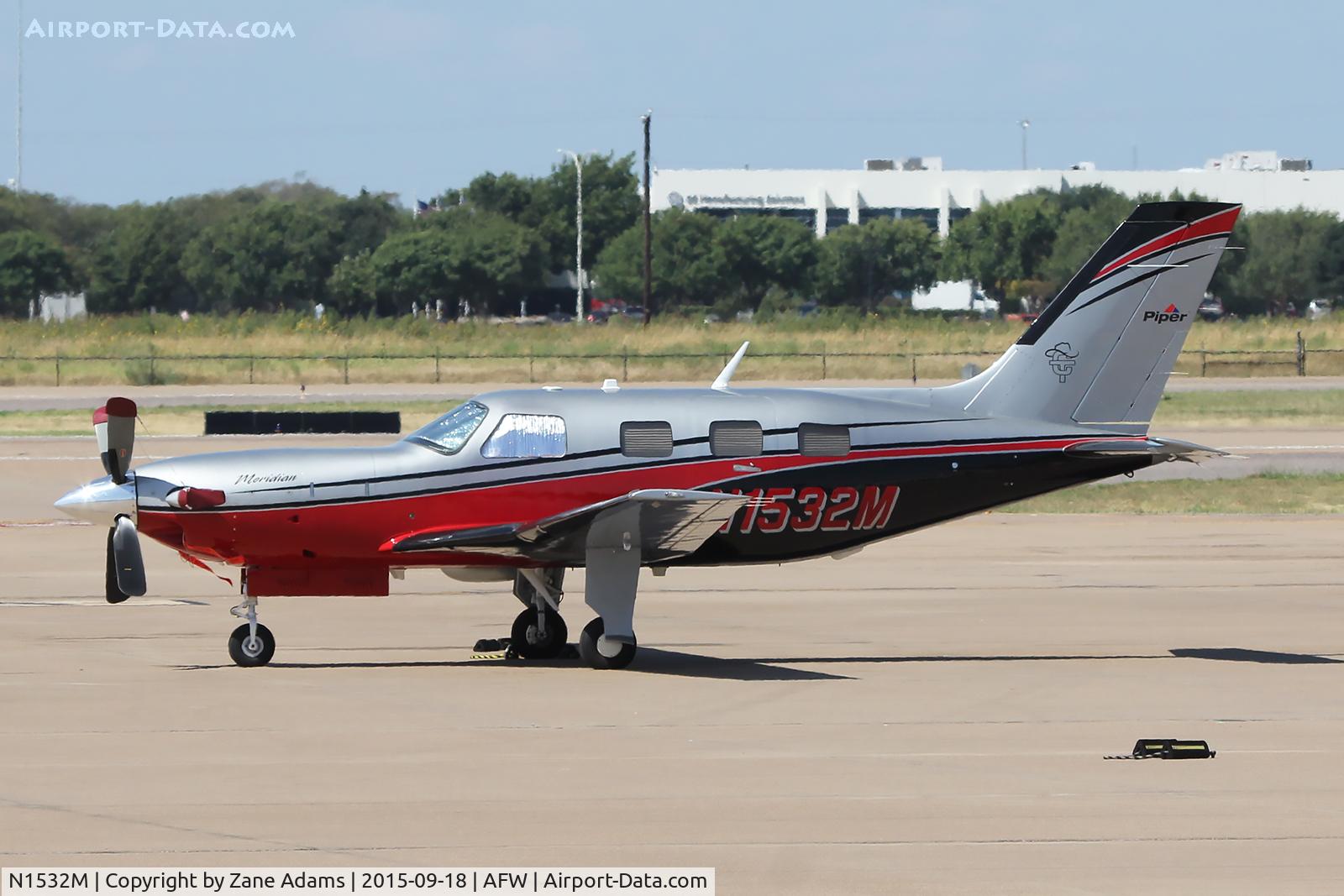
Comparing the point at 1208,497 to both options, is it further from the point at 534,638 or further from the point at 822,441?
the point at 534,638

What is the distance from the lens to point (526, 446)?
15.2 meters

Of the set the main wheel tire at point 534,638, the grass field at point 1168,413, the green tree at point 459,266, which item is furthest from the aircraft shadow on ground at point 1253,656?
the green tree at point 459,266

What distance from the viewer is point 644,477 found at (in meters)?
15.3

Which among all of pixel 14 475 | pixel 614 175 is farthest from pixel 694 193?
pixel 14 475

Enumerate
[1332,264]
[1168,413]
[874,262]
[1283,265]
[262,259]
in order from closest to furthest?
1. [1168,413]
2. [262,259]
3. [1283,265]
4. [1332,264]
5. [874,262]

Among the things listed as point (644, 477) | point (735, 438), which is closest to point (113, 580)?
point (644, 477)

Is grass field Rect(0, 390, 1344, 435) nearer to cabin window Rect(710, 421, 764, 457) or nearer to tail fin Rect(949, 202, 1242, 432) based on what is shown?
tail fin Rect(949, 202, 1242, 432)

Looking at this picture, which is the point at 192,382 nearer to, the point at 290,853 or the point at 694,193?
the point at 290,853

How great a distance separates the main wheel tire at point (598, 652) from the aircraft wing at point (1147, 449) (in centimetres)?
452

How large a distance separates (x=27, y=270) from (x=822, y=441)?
92.1 metres

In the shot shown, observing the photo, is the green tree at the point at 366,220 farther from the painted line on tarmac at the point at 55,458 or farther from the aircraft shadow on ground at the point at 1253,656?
the aircraft shadow on ground at the point at 1253,656

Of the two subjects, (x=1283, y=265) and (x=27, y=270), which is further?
(x=1283, y=265)

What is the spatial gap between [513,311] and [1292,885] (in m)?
111

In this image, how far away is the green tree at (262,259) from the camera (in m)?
107
